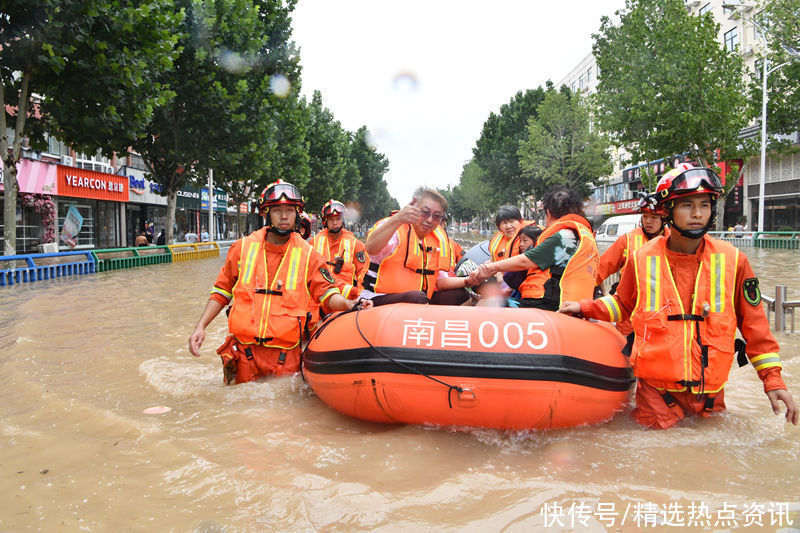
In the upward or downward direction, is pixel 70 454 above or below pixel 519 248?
below

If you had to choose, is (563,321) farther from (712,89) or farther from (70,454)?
(712,89)

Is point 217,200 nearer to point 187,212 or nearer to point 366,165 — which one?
point 187,212

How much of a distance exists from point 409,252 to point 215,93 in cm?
1721

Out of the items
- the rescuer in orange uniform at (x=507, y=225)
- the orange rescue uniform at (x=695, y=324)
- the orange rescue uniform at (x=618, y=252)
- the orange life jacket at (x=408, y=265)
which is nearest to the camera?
the orange rescue uniform at (x=695, y=324)

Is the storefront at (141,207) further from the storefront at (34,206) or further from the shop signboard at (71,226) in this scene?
the storefront at (34,206)

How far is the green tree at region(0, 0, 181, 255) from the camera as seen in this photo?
11164 millimetres

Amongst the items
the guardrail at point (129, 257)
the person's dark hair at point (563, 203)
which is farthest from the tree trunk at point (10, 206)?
the person's dark hair at point (563, 203)

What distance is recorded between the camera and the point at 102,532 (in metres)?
2.42

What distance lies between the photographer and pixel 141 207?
32.5 metres

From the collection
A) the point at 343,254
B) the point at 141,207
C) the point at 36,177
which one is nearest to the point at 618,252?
the point at 343,254

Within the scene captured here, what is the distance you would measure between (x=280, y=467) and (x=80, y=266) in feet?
49.0

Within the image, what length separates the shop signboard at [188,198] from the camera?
36.4 meters

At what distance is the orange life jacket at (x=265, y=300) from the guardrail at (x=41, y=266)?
11186 mm

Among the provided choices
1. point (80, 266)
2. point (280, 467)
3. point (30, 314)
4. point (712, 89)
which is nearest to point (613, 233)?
point (712, 89)
